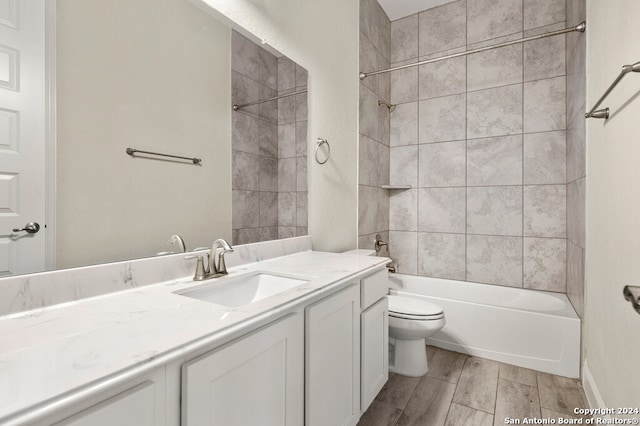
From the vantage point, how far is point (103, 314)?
800mm

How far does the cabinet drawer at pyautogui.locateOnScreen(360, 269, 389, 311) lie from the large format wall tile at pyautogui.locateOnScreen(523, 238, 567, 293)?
1.63m

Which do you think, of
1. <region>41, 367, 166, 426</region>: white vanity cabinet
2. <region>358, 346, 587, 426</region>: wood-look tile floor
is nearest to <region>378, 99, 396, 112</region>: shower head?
<region>358, 346, 587, 426</region>: wood-look tile floor

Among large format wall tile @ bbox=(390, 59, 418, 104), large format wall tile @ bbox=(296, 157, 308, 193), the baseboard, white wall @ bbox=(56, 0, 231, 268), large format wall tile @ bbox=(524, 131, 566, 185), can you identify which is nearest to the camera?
white wall @ bbox=(56, 0, 231, 268)

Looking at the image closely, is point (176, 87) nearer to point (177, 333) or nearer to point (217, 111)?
point (217, 111)

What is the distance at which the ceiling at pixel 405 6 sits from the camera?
2912 millimetres

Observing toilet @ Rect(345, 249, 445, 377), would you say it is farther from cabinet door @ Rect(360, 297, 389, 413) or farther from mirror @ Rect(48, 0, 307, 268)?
mirror @ Rect(48, 0, 307, 268)

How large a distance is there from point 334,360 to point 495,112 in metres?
2.55

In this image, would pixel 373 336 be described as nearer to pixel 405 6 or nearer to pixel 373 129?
pixel 373 129

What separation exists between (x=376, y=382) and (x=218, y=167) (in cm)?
130

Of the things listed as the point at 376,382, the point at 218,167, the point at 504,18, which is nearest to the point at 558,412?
the point at 376,382

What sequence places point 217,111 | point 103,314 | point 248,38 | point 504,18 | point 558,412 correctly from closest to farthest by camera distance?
point 103,314 → point 217,111 → point 248,38 → point 558,412 → point 504,18

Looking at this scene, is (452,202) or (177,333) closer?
(177,333)

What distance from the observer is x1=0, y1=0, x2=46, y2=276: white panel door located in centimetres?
78

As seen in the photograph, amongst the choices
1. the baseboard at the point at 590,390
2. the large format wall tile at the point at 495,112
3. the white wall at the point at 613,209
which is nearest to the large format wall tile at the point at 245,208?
the white wall at the point at 613,209
